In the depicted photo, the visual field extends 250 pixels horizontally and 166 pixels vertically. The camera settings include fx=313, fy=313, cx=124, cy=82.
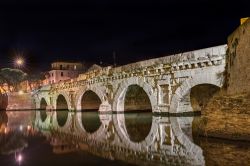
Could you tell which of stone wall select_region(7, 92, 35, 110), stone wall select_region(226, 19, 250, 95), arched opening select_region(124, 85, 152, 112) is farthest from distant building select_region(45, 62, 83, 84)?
stone wall select_region(226, 19, 250, 95)

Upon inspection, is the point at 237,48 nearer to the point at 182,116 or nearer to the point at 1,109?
the point at 182,116

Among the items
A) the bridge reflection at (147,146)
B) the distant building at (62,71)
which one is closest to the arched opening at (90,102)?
the bridge reflection at (147,146)

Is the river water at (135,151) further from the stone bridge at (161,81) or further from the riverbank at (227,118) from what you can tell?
the stone bridge at (161,81)

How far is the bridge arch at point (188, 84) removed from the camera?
22141 mm

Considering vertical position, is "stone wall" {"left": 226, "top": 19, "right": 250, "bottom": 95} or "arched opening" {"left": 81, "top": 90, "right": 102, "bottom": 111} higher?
"stone wall" {"left": 226, "top": 19, "right": 250, "bottom": 95}

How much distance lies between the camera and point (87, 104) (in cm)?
4859

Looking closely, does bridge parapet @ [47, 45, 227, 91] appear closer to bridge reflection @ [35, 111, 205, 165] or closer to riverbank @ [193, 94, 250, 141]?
bridge reflection @ [35, 111, 205, 165]

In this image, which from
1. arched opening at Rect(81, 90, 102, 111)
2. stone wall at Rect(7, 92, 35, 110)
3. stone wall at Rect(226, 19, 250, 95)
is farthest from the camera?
stone wall at Rect(7, 92, 35, 110)

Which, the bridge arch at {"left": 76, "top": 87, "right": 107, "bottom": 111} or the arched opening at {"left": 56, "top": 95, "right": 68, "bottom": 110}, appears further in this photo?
the arched opening at {"left": 56, "top": 95, "right": 68, "bottom": 110}

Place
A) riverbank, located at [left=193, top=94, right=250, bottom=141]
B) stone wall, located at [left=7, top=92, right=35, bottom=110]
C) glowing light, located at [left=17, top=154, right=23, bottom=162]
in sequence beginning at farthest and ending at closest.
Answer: stone wall, located at [left=7, top=92, right=35, bottom=110] < glowing light, located at [left=17, top=154, right=23, bottom=162] < riverbank, located at [left=193, top=94, right=250, bottom=141]

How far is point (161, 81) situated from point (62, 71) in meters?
62.0

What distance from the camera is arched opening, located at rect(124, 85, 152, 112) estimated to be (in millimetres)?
36438

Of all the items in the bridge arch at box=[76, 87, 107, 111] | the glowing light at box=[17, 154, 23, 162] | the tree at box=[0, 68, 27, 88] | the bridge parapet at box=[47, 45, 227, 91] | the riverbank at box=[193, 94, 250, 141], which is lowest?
the glowing light at box=[17, 154, 23, 162]

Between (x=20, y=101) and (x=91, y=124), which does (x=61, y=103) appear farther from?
(x=91, y=124)
